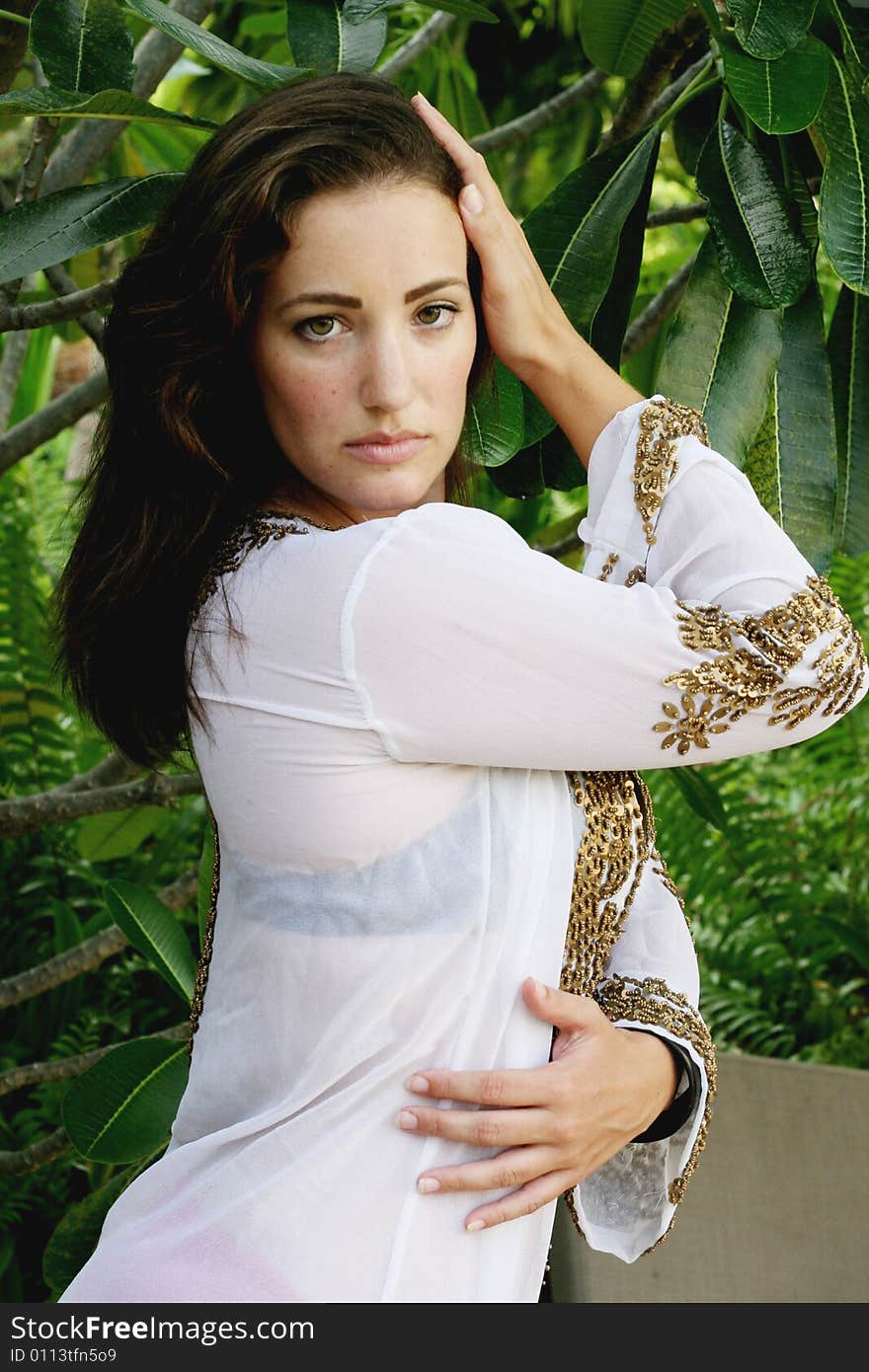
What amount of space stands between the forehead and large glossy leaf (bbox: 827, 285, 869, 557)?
1.78ft

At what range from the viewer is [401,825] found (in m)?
0.86

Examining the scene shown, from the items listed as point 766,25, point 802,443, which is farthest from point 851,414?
point 766,25

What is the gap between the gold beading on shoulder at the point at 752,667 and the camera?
86 cm

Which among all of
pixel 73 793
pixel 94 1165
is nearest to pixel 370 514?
pixel 73 793

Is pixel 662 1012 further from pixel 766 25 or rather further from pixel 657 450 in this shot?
pixel 766 25

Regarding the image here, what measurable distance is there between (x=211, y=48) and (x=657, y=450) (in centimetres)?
45

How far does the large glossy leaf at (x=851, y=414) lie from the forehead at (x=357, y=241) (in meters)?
0.54

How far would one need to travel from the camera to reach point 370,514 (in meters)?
1.04

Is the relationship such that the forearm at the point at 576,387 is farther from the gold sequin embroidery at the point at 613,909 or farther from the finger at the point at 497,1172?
the finger at the point at 497,1172

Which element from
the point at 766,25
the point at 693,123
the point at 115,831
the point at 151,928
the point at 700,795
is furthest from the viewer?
the point at 115,831

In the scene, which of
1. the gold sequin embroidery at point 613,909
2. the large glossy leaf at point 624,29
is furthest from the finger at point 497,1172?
the large glossy leaf at point 624,29

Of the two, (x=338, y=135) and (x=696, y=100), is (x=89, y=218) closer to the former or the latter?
(x=338, y=135)

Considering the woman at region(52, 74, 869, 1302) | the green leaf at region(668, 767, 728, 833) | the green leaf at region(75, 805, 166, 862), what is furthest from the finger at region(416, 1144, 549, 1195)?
the green leaf at region(75, 805, 166, 862)

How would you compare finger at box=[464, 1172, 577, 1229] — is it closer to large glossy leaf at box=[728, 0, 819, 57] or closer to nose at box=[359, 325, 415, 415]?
nose at box=[359, 325, 415, 415]
